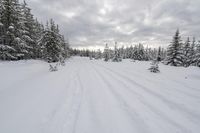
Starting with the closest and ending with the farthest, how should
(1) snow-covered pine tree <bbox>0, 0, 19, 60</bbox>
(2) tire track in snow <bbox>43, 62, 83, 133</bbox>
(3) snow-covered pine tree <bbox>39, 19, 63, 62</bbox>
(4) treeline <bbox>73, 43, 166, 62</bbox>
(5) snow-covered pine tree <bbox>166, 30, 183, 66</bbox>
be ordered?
(2) tire track in snow <bbox>43, 62, 83, 133</bbox>, (1) snow-covered pine tree <bbox>0, 0, 19, 60</bbox>, (3) snow-covered pine tree <bbox>39, 19, 63, 62</bbox>, (5) snow-covered pine tree <bbox>166, 30, 183, 66</bbox>, (4) treeline <bbox>73, 43, 166, 62</bbox>

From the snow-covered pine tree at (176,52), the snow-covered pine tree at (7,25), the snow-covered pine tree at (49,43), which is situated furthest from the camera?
the snow-covered pine tree at (176,52)

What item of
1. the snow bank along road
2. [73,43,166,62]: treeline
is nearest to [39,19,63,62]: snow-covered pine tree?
[73,43,166,62]: treeline

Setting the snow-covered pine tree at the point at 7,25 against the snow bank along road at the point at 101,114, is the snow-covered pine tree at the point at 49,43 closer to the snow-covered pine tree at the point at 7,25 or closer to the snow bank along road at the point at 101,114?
the snow-covered pine tree at the point at 7,25

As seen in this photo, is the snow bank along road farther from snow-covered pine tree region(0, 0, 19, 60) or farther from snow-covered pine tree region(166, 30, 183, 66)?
snow-covered pine tree region(166, 30, 183, 66)

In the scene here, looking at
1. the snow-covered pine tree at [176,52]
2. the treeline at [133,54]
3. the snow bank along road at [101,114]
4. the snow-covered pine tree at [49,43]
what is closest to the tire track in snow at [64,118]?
the snow bank along road at [101,114]

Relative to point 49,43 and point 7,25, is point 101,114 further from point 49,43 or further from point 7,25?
point 49,43

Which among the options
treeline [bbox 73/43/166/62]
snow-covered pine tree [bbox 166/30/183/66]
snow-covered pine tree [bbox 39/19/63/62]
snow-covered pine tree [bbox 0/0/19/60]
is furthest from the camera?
treeline [bbox 73/43/166/62]

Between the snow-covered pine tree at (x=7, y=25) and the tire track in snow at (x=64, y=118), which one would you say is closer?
the tire track in snow at (x=64, y=118)

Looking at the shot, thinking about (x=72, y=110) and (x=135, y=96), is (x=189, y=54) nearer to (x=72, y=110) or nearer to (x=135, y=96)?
(x=135, y=96)

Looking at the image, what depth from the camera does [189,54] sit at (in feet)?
128

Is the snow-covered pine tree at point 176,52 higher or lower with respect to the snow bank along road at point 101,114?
higher

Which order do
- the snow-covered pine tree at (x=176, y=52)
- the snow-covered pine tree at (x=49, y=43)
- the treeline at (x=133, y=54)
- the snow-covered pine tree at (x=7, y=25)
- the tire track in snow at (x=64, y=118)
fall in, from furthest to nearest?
1. the treeline at (x=133, y=54)
2. the snow-covered pine tree at (x=176, y=52)
3. the snow-covered pine tree at (x=49, y=43)
4. the snow-covered pine tree at (x=7, y=25)
5. the tire track in snow at (x=64, y=118)

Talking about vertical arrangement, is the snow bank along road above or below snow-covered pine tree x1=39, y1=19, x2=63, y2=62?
below

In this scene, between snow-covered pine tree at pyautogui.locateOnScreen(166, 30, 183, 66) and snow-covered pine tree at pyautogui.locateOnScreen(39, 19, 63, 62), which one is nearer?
snow-covered pine tree at pyautogui.locateOnScreen(39, 19, 63, 62)
